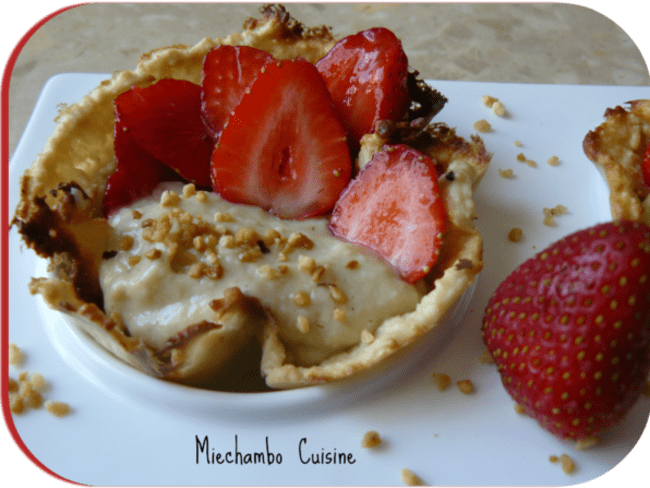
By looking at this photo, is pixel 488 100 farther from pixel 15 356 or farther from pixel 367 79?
Result: pixel 15 356

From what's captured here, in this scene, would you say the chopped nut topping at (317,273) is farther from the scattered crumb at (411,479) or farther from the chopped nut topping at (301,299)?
the scattered crumb at (411,479)

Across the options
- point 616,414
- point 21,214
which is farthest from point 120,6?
point 616,414

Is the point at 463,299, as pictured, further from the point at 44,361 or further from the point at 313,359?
the point at 44,361

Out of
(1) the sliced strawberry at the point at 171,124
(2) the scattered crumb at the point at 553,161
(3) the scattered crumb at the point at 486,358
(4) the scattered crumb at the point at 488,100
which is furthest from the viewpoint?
(4) the scattered crumb at the point at 488,100

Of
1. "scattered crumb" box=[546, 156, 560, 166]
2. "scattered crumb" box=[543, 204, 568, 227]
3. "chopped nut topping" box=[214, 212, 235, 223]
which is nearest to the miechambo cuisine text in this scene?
"chopped nut topping" box=[214, 212, 235, 223]

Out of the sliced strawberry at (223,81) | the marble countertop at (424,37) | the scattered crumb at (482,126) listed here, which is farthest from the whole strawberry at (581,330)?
the marble countertop at (424,37)

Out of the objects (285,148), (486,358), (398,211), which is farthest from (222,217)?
(486,358)
